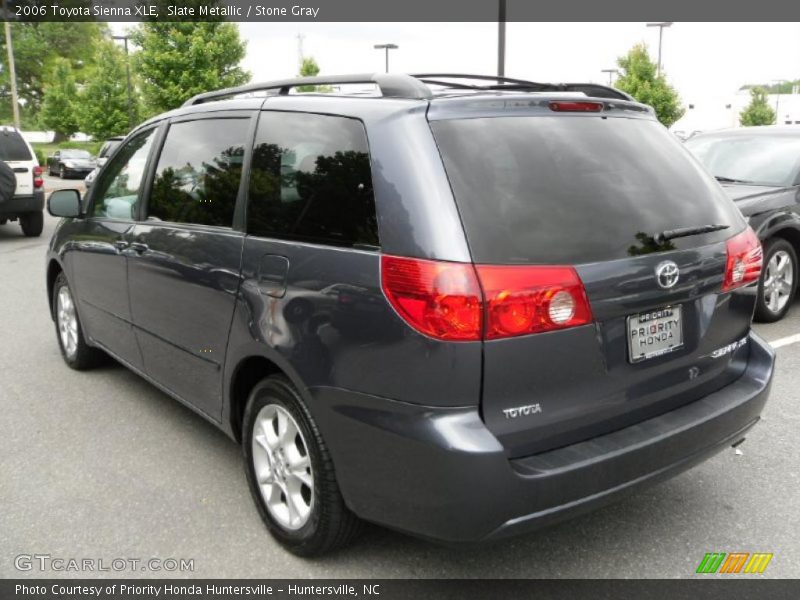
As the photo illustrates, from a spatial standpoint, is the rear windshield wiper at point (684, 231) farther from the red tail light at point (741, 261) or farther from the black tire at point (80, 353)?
the black tire at point (80, 353)

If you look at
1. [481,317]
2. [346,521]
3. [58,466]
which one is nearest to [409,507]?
[346,521]

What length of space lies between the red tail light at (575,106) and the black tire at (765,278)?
421cm

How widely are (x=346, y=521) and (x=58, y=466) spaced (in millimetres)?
1832

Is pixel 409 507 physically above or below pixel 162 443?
above

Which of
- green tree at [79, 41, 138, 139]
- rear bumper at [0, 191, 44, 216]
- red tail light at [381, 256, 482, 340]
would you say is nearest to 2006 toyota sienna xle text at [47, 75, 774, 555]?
red tail light at [381, 256, 482, 340]

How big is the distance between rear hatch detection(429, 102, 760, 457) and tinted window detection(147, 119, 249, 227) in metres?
1.15

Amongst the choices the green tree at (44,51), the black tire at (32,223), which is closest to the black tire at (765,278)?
the black tire at (32,223)

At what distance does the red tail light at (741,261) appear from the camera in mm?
2879

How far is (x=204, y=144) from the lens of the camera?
3.54 metres

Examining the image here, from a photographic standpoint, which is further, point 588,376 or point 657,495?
point 657,495

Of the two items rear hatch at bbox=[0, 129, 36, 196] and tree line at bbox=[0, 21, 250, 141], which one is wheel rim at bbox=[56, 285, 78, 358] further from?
tree line at bbox=[0, 21, 250, 141]

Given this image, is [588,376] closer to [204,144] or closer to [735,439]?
[735,439]

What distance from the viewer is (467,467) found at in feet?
7.27

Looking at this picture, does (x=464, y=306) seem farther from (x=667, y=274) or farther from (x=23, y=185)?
(x=23, y=185)
